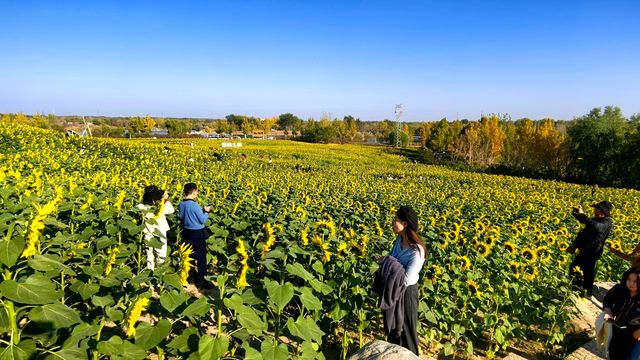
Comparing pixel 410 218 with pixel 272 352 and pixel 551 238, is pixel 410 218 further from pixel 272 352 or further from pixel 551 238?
pixel 551 238

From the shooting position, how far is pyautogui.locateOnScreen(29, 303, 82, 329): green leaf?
1743 millimetres

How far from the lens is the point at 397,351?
111 inches

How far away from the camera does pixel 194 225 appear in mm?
5203

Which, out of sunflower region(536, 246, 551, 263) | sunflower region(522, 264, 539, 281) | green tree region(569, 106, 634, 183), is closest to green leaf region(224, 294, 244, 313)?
sunflower region(522, 264, 539, 281)

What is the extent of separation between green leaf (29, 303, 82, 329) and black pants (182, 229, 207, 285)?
3.41m

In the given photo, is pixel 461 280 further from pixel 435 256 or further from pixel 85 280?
pixel 85 280

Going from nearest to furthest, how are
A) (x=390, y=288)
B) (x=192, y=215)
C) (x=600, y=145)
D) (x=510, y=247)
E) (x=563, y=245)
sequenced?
(x=390, y=288)
(x=192, y=215)
(x=510, y=247)
(x=563, y=245)
(x=600, y=145)

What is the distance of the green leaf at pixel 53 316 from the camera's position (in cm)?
174

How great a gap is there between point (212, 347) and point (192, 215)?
3.48m

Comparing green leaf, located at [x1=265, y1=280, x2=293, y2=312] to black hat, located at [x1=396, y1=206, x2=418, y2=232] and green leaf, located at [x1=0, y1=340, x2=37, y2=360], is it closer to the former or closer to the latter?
green leaf, located at [x1=0, y1=340, x2=37, y2=360]

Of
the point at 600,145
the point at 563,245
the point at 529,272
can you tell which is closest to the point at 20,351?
the point at 529,272

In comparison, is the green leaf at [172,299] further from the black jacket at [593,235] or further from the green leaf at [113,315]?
the black jacket at [593,235]

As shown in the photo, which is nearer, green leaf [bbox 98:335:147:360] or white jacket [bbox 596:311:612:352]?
green leaf [bbox 98:335:147:360]

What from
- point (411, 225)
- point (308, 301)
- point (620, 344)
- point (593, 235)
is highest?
point (411, 225)
